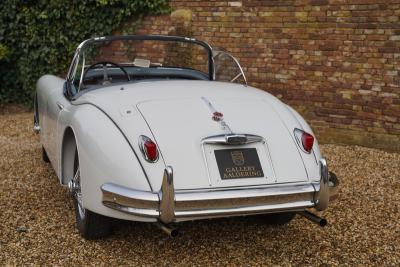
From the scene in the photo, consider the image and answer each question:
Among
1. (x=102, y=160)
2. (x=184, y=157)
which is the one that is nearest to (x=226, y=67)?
(x=184, y=157)

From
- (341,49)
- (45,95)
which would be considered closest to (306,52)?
(341,49)

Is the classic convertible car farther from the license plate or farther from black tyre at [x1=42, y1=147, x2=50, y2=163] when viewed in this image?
black tyre at [x1=42, y1=147, x2=50, y2=163]

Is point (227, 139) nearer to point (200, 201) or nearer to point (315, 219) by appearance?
point (200, 201)

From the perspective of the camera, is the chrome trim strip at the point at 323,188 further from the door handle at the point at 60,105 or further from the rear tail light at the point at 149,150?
the door handle at the point at 60,105

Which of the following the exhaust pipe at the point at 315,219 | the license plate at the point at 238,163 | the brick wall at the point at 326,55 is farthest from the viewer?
the brick wall at the point at 326,55

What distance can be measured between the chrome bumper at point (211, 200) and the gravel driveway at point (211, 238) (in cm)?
50

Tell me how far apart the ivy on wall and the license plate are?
5.68m

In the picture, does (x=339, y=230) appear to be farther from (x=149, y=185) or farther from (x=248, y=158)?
(x=149, y=185)

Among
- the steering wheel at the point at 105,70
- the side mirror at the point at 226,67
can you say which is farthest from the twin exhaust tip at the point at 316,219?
the steering wheel at the point at 105,70

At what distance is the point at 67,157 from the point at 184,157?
1.27m

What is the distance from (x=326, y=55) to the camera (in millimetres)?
7004

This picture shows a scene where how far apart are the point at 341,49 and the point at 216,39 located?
1.94 meters

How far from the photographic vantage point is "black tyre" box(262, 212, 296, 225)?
4109 mm

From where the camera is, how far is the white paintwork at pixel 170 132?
3.26 m
